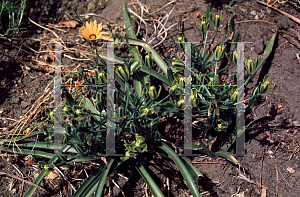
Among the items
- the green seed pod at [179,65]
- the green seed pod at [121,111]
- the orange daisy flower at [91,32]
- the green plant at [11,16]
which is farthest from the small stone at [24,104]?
the green seed pod at [179,65]

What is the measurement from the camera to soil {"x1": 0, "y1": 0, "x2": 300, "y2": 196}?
5.44 ft

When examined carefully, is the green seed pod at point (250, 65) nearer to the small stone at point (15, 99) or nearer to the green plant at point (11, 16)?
the small stone at point (15, 99)

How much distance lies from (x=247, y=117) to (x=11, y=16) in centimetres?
224

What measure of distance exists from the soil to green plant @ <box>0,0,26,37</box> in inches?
3.2

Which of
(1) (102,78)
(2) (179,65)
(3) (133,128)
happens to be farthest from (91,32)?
(3) (133,128)

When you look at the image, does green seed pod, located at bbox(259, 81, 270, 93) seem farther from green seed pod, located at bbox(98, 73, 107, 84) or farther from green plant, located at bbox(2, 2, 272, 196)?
green seed pod, located at bbox(98, 73, 107, 84)

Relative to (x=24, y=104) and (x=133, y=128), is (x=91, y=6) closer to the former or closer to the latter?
(x=24, y=104)

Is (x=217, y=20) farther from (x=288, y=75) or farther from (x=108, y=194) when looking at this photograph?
(x=108, y=194)

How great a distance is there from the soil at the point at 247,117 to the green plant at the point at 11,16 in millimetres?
82

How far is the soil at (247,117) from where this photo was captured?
1.66 meters

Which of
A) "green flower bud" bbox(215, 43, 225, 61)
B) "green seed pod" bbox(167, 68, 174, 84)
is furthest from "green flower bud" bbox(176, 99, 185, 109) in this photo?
"green flower bud" bbox(215, 43, 225, 61)

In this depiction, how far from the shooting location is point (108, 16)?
2.33 metres

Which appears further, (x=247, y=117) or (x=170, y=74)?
(x=247, y=117)

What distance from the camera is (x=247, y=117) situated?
5.93 ft
